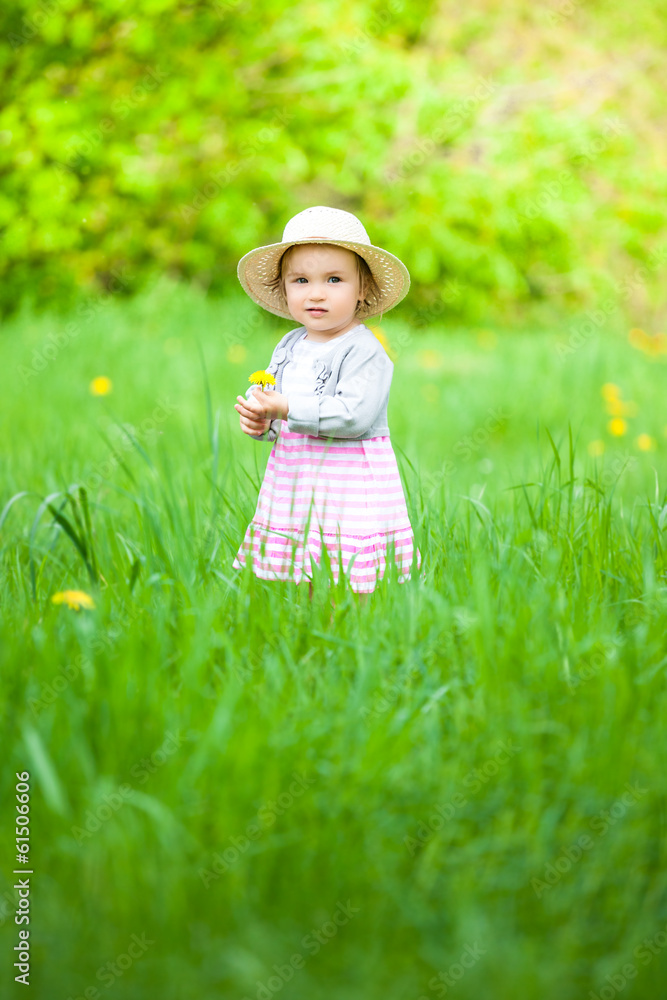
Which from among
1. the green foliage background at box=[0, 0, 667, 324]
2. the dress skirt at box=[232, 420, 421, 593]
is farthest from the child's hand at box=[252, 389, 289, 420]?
the green foliage background at box=[0, 0, 667, 324]

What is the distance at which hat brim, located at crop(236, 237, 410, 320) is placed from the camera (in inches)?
83.3

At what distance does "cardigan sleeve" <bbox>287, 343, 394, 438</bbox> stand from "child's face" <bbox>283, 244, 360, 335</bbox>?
10 centimetres

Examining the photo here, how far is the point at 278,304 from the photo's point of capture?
2.38m

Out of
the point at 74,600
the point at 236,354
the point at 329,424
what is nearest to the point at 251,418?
the point at 329,424

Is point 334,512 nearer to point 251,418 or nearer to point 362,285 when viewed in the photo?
point 251,418

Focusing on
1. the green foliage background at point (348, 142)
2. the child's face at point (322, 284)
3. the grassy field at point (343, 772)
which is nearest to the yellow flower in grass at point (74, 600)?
the grassy field at point (343, 772)

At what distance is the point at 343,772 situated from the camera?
1.46 meters

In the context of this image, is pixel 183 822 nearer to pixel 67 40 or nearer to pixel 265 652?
pixel 265 652

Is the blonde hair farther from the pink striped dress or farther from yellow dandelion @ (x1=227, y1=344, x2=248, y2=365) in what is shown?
yellow dandelion @ (x1=227, y1=344, x2=248, y2=365)

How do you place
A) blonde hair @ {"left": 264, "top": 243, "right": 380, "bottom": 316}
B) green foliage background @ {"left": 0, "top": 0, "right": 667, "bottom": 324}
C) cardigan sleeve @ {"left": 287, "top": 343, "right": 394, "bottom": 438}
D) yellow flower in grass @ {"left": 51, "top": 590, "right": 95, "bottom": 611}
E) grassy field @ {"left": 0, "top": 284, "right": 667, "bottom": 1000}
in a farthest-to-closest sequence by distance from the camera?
green foliage background @ {"left": 0, "top": 0, "right": 667, "bottom": 324} → blonde hair @ {"left": 264, "top": 243, "right": 380, "bottom": 316} → cardigan sleeve @ {"left": 287, "top": 343, "right": 394, "bottom": 438} → yellow flower in grass @ {"left": 51, "top": 590, "right": 95, "bottom": 611} → grassy field @ {"left": 0, "top": 284, "right": 667, "bottom": 1000}

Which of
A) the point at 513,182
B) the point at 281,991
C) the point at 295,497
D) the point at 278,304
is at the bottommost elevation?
the point at 281,991

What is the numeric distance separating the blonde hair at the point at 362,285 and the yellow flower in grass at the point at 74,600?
0.89m

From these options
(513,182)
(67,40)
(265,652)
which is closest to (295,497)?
(265,652)

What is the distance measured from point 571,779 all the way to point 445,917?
1.02 ft
